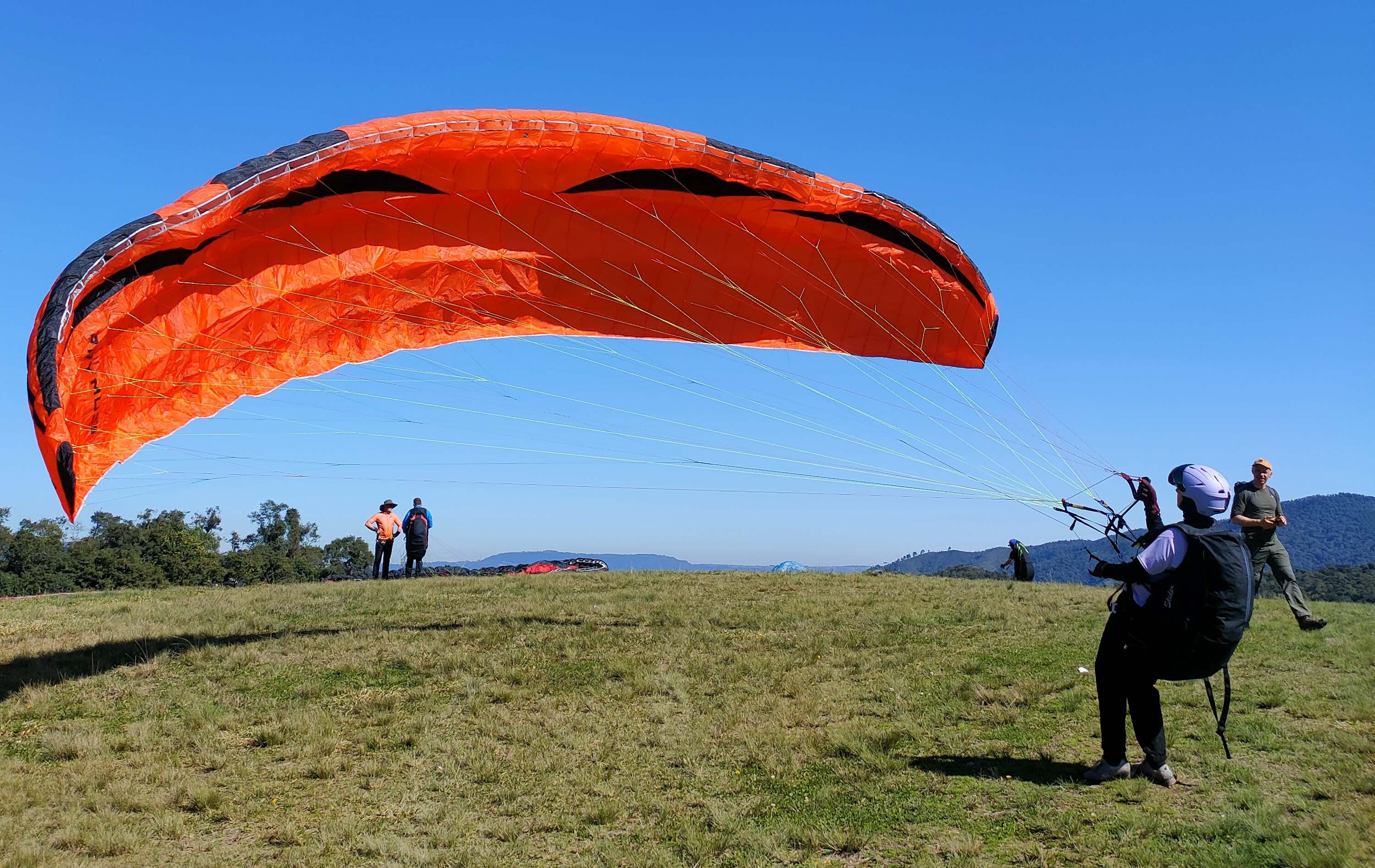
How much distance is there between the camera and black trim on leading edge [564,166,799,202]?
8258 mm

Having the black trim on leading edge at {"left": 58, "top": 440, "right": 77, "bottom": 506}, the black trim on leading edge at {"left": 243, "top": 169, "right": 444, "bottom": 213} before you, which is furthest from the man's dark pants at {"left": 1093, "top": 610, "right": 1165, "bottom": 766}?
the black trim on leading edge at {"left": 58, "top": 440, "right": 77, "bottom": 506}

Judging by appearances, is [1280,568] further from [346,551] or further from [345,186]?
[346,551]

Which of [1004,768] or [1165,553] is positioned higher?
[1165,553]

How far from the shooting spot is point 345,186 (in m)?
7.66

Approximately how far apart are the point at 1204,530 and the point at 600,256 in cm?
604

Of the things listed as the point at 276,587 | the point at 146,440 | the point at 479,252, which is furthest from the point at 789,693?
the point at 276,587

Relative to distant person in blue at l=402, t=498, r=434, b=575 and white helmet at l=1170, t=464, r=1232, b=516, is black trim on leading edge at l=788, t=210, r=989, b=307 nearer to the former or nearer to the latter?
white helmet at l=1170, t=464, r=1232, b=516

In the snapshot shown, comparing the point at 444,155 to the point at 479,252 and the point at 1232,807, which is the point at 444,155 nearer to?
the point at 479,252

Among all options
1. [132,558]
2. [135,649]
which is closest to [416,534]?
[135,649]

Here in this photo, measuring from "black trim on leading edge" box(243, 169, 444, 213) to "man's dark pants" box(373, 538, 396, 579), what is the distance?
33.1 ft

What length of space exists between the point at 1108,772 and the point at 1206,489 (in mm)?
1716

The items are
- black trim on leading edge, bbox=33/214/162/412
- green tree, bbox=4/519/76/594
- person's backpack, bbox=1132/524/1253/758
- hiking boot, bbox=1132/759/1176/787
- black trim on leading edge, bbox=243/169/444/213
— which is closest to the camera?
person's backpack, bbox=1132/524/1253/758

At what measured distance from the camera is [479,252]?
880cm

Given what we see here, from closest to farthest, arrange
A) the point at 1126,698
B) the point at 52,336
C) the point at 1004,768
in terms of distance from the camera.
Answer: the point at 1126,698
the point at 1004,768
the point at 52,336
